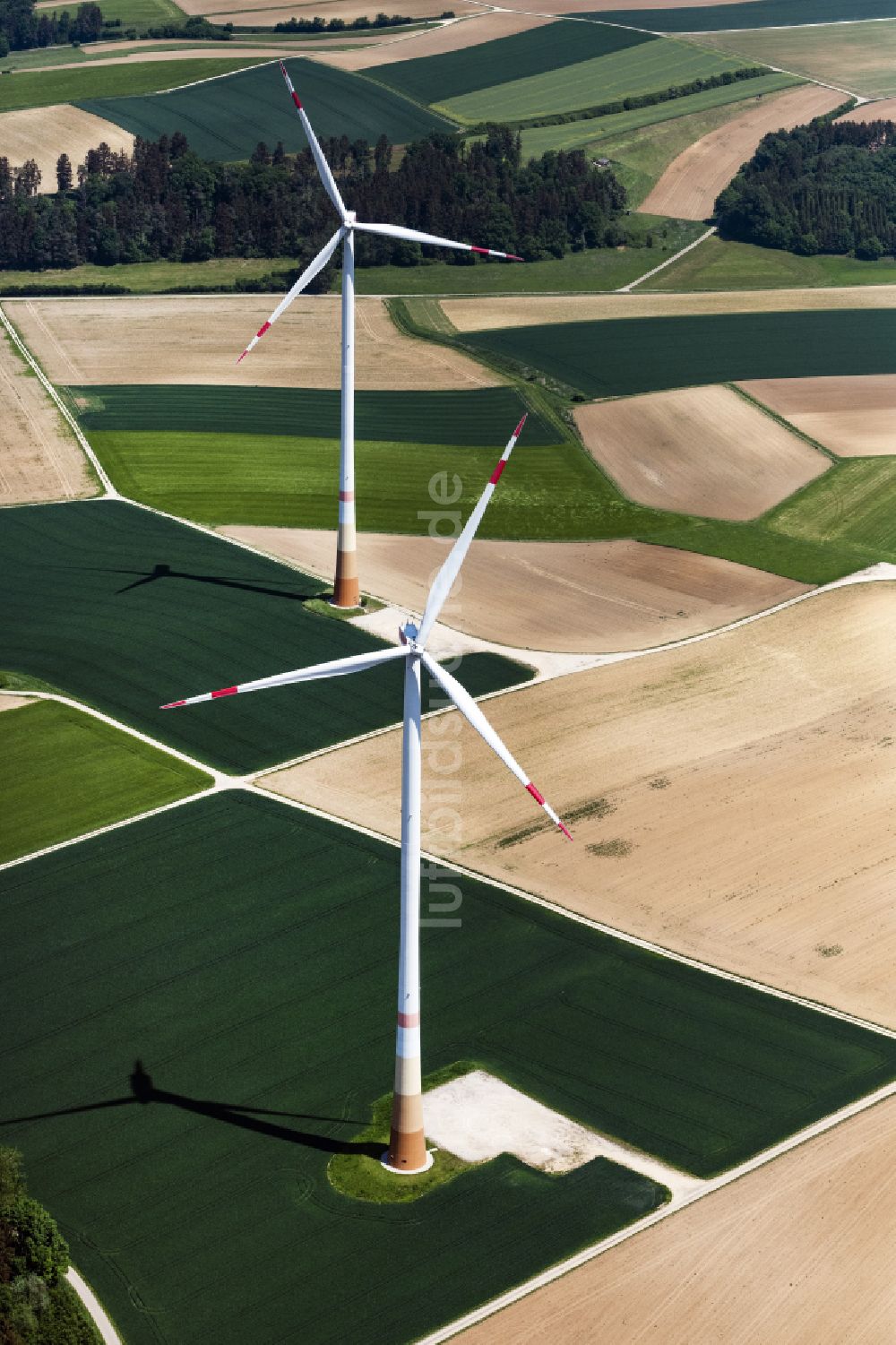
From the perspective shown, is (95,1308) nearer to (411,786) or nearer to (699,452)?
(411,786)

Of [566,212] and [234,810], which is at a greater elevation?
[566,212]

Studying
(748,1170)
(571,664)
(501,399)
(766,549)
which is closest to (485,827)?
(571,664)

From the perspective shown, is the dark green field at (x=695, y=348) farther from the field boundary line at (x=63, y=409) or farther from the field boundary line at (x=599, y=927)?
the field boundary line at (x=599, y=927)

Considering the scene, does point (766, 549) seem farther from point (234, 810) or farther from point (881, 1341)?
point (881, 1341)

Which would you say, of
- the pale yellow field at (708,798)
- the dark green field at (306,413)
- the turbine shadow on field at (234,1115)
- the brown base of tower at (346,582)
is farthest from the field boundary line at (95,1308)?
the dark green field at (306,413)

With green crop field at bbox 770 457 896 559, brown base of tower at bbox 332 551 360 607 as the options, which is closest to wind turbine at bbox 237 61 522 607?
brown base of tower at bbox 332 551 360 607

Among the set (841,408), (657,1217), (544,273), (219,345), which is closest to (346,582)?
(841,408)

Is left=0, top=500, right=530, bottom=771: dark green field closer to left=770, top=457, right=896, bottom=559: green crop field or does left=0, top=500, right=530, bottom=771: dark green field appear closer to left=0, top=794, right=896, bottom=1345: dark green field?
left=0, top=794, right=896, bottom=1345: dark green field
